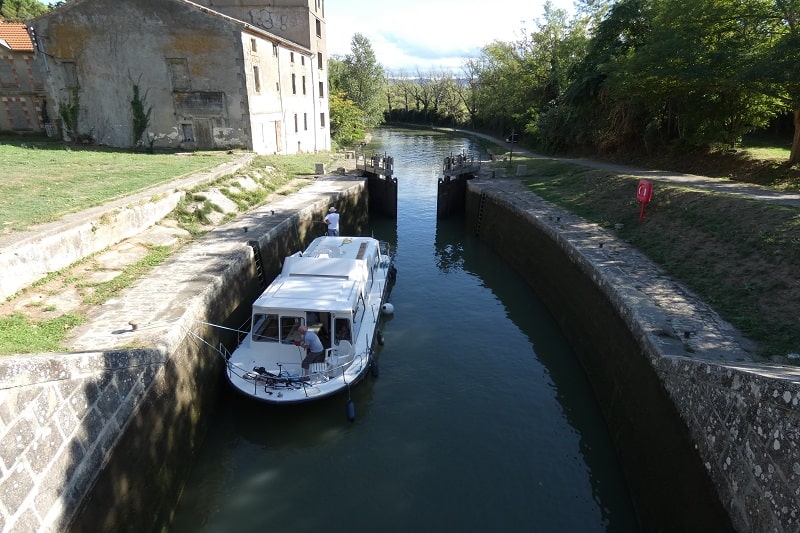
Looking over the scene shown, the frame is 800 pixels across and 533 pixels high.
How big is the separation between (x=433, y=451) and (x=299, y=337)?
387 centimetres

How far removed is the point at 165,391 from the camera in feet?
27.3

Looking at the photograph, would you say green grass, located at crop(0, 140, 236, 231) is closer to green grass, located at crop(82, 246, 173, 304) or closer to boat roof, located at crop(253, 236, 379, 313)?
green grass, located at crop(82, 246, 173, 304)

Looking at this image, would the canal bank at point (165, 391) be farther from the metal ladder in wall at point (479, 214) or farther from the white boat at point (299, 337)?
the metal ladder in wall at point (479, 214)

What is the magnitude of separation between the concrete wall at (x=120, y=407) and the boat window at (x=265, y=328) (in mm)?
939

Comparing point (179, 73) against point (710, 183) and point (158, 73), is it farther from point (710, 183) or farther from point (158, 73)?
point (710, 183)

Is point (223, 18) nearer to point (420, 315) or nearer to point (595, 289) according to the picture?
point (420, 315)

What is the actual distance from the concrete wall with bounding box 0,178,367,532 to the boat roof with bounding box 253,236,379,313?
1.47m

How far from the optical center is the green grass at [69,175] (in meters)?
12.4

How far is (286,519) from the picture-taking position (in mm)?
7969

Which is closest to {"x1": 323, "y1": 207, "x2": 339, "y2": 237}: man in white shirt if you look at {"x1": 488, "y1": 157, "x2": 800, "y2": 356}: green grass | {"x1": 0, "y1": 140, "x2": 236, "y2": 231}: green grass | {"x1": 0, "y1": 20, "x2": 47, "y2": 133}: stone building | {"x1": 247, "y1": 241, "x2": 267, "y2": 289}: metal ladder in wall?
{"x1": 247, "y1": 241, "x2": 267, "y2": 289}: metal ladder in wall

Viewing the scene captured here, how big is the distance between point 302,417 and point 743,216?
12.5 metres

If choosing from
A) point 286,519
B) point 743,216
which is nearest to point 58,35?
point 286,519

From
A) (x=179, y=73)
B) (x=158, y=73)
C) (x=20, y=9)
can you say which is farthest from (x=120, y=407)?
→ (x=20, y=9)

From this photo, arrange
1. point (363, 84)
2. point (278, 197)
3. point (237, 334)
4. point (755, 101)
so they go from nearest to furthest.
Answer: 1. point (237, 334)
2. point (755, 101)
3. point (278, 197)
4. point (363, 84)
